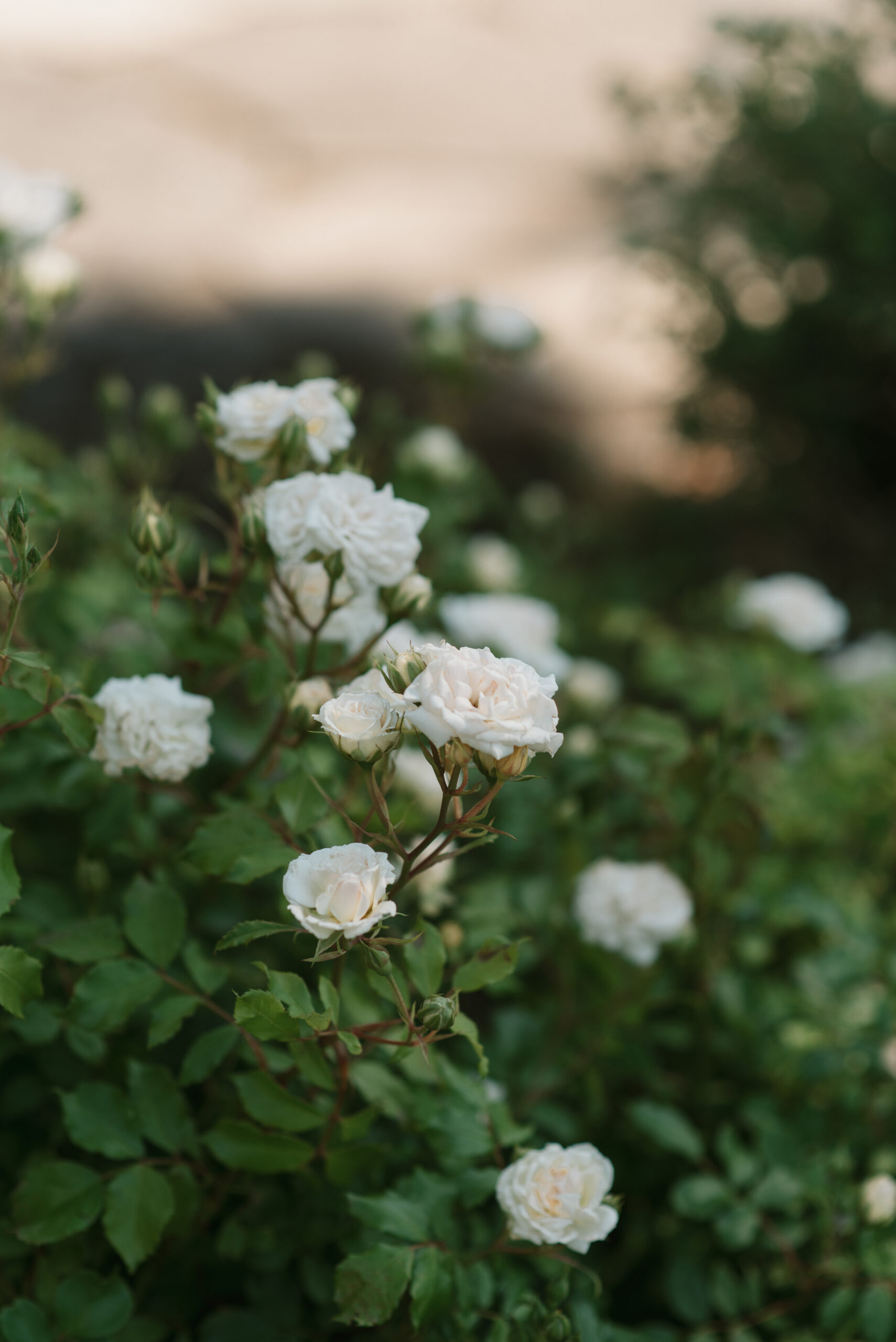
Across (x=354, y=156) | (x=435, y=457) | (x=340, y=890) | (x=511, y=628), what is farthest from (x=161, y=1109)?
(x=354, y=156)

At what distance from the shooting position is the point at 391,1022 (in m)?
0.72

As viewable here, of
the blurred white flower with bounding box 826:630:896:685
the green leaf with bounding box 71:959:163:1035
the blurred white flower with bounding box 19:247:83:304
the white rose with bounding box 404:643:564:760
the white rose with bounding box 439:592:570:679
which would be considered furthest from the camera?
the blurred white flower with bounding box 826:630:896:685

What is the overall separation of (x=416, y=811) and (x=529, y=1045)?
14.3 inches

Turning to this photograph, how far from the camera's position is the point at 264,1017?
2.19 feet

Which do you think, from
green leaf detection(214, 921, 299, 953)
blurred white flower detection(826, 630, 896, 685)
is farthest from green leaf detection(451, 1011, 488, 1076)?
blurred white flower detection(826, 630, 896, 685)

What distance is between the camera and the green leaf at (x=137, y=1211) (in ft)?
2.55

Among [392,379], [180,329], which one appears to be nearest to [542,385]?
[392,379]

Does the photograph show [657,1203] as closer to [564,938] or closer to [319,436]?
[564,938]

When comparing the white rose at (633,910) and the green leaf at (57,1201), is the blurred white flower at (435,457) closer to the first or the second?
the white rose at (633,910)

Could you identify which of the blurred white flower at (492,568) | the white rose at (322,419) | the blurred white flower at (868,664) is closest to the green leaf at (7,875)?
the white rose at (322,419)

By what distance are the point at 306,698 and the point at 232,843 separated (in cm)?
13

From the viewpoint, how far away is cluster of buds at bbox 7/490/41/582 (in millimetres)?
718

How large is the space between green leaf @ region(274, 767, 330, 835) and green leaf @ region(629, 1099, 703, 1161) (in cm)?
54

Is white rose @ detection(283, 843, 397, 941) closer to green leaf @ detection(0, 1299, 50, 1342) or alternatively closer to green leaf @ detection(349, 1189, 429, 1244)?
green leaf @ detection(349, 1189, 429, 1244)
